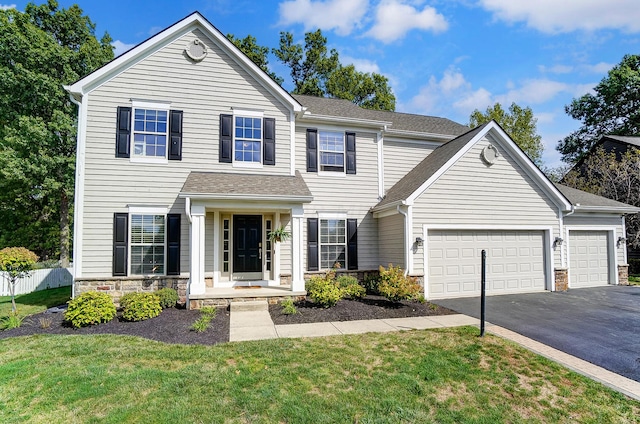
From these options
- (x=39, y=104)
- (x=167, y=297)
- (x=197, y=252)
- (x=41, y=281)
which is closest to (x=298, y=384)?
(x=197, y=252)

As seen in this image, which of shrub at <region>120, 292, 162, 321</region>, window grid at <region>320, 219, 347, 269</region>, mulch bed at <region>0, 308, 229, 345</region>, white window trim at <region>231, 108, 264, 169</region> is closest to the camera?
mulch bed at <region>0, 308, 229, 345</region>

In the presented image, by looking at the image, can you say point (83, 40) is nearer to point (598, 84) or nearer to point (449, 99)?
point (449, 99)

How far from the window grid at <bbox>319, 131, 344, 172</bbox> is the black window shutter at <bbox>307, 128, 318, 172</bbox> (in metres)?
0.20

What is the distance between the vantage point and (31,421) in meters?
3.67

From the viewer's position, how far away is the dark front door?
10359 mm

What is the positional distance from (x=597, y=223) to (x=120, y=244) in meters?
16.3

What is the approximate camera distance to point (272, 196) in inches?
352

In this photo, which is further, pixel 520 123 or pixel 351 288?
pixel 520 123

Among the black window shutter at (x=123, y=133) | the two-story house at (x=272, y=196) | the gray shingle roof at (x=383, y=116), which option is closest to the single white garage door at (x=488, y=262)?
the two-story house at (x=272, y=196)

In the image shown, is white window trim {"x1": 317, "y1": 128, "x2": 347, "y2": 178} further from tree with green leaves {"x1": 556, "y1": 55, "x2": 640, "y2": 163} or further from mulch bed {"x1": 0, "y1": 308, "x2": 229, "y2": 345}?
tree with green leaves {"x1": 556, "y1": 55, "x2": 640, "y2": 163}

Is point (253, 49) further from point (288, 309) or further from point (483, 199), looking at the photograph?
point (288, 309)

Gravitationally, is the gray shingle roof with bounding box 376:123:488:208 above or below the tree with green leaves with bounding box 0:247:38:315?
above

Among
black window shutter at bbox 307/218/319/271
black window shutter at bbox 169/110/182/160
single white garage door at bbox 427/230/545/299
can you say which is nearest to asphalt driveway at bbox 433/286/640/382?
single white garage door at bbox 427/230/545/299

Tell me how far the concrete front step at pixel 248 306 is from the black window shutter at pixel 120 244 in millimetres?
3417
